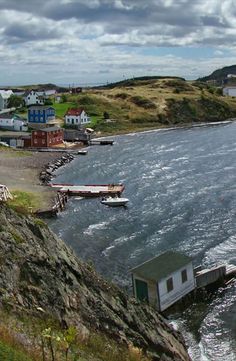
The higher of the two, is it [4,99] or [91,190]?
[4,99]

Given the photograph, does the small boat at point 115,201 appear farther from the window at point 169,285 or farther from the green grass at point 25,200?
the window at point 169,285

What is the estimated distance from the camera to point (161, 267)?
Answer: 4053 cm

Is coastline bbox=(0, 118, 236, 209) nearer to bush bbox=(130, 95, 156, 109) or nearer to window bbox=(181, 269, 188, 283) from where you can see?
window bbox=(181, 269, 188, 283)

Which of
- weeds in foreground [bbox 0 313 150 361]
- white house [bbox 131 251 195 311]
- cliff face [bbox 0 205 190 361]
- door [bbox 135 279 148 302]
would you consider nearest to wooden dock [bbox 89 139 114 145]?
white house [bbox 131 251 195 311]

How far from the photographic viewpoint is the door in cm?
3950

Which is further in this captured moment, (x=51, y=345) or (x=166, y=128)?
(x=166, y=128)

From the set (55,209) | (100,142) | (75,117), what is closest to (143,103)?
(75,117)

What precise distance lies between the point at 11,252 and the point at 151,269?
18.7 meters

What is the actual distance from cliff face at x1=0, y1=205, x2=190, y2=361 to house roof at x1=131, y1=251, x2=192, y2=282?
9.50 metres

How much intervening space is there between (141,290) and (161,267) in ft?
8.26

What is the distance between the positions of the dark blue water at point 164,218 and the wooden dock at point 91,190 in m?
2.32

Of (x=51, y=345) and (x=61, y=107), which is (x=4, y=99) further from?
(x=51, y=345)

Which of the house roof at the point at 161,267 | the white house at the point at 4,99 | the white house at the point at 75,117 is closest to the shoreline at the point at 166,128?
the white house at the point at 75,117

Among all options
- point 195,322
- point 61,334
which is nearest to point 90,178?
point 195,322
